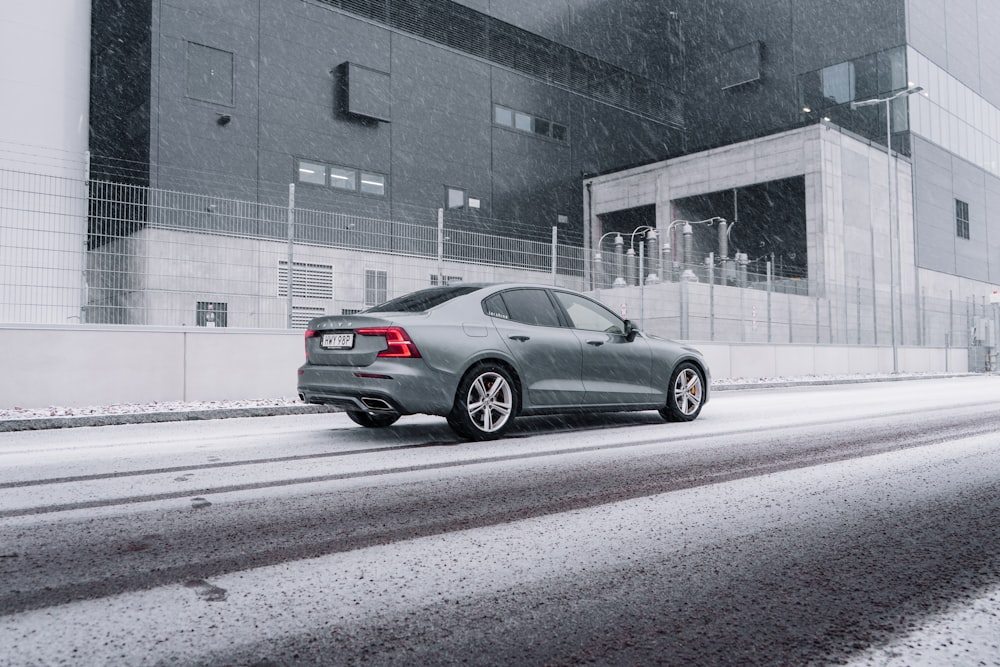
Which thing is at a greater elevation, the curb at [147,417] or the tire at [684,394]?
the tire at [684,394]

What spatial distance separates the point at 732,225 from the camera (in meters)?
38.6

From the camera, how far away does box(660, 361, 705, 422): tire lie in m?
8.69

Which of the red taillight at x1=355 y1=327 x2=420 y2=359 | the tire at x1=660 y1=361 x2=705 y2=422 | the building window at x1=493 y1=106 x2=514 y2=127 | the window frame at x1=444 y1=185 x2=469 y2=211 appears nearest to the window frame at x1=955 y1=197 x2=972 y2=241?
the building window at x1=493 y1=106 x2=514 y2=127

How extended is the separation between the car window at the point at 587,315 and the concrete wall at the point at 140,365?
5.21 metres

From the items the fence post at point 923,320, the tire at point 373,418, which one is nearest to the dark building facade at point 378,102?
the fence post at point 923,320

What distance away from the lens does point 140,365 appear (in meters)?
10.5

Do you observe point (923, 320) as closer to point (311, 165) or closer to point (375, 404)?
point (311, 165)

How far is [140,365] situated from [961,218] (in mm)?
41845

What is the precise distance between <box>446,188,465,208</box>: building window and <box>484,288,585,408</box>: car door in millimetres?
24569

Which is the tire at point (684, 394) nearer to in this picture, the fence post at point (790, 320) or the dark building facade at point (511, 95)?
the fence post at point (790, 320)

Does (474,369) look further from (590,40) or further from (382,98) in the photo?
(590,40)

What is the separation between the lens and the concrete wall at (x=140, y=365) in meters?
9.61

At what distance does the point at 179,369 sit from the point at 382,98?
20859 mm

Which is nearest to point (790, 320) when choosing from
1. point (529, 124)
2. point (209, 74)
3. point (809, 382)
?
point (809, 382)
